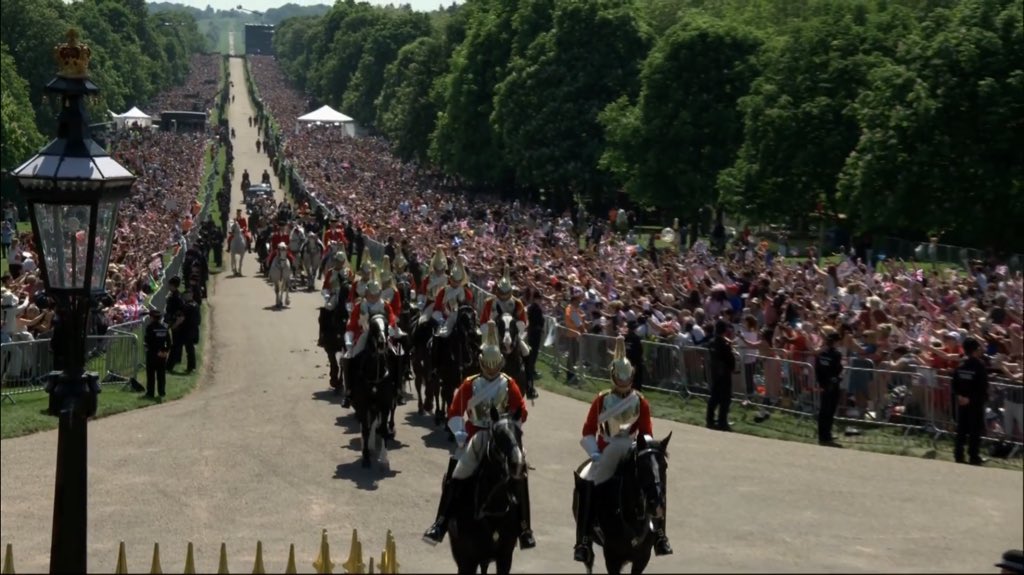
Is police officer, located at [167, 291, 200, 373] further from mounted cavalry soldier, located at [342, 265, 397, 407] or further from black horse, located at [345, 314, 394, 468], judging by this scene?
black horse, located at [345, 314, 394, 468]

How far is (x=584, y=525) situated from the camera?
42.9 feet

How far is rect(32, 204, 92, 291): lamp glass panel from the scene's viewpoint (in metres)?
9.13

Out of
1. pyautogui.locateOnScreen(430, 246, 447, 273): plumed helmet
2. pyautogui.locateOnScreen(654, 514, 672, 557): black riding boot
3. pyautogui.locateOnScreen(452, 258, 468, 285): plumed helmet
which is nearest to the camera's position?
pyautogui.locateOnScreen(654, 514, 672, 557): black riding boot

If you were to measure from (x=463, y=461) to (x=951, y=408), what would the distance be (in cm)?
891

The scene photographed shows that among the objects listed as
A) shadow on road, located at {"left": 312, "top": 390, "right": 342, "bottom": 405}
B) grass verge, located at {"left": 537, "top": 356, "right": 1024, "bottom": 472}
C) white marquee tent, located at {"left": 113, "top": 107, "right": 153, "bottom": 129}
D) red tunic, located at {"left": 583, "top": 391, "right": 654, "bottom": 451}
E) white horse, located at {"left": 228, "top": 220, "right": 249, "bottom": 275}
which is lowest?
white horse, located at {"left": 228, "top": 220, "right": 249, "bottom": 275}

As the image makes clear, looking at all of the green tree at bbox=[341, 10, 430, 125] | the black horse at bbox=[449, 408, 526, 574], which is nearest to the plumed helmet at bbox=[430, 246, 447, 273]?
the black horse at bbox=[449, 408, 526, 574]

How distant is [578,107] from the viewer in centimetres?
6206

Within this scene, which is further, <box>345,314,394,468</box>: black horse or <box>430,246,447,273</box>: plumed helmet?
<box>430,246,447,273</box>: plumed helmet

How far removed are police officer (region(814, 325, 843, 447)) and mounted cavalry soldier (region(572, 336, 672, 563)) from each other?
7823 mm

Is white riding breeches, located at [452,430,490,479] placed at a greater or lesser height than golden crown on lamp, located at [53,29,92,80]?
lesser

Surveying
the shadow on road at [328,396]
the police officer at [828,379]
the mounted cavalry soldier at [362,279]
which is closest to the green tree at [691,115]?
the shadow on road at [328,396]

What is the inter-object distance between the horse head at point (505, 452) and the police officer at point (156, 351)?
13092 mm

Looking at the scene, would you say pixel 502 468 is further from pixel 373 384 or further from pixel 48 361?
pixel 48 361

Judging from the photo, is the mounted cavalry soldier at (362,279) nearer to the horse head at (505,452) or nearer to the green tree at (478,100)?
the horse head at (505,452)
